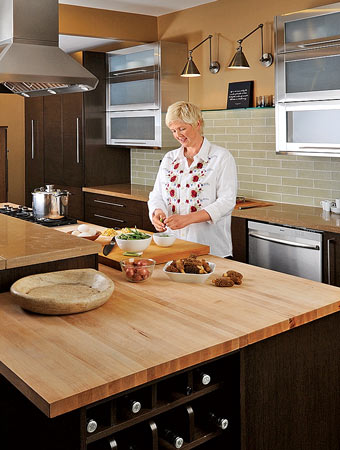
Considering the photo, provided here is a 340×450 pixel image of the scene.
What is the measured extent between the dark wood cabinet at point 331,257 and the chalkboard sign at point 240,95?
1865mm

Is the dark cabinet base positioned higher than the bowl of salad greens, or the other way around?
the bowl of salad greens

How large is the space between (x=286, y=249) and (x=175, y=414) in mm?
2459

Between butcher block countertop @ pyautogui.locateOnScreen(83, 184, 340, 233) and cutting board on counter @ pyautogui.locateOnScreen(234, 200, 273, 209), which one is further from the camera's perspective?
cutting board on counter @ pyautogui.locateOnScreen(234, 200, 273, 209)

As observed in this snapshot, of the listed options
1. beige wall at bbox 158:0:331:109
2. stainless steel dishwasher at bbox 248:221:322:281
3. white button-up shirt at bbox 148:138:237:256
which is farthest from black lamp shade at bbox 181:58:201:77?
white button-up shirt at bbox 148:138:237:256

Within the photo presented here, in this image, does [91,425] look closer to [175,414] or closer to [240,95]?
[175,414]

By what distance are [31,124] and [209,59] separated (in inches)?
116

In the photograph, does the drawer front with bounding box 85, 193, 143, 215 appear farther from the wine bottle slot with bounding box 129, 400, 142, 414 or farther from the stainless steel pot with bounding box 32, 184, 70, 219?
the wine bottle slot with bounding box 129, 400, 142, 414

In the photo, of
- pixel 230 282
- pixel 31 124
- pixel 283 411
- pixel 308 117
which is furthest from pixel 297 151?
pixel 31 124

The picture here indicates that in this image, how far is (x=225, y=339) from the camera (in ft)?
6.34

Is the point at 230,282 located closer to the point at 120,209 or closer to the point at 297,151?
the point at 297,151

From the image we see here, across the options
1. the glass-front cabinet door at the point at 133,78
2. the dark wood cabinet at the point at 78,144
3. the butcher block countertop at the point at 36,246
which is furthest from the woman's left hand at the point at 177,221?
the dark wood cabinet at the point at 78,144

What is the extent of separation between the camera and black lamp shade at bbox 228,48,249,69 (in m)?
5.02

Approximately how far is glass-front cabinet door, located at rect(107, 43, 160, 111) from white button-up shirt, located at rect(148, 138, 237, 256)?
7.64 feet

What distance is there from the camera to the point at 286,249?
424 centimetres
